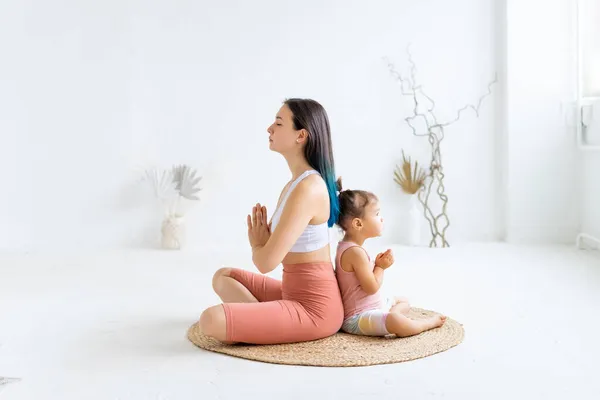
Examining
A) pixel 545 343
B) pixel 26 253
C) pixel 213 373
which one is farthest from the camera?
pixel 26 253

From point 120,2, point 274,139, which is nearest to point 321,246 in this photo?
point 274,139

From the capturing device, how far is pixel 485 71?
4680mm

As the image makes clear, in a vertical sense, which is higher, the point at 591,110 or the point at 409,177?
the point at 591,110

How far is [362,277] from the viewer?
2.33m

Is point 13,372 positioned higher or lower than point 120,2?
lower

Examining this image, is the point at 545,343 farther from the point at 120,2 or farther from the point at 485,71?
the point at 120,2

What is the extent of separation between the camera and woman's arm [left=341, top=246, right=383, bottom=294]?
2324 millimetres

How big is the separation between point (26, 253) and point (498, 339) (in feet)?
9.98

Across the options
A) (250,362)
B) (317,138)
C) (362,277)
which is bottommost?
(250,362)

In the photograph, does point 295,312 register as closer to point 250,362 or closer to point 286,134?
point 250,362

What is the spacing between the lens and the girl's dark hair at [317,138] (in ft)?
7.57

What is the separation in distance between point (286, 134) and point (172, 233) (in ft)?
7.66

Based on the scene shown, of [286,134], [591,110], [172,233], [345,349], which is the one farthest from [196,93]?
[345,349]

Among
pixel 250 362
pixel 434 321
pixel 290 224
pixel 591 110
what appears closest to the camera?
pixel 250 362
